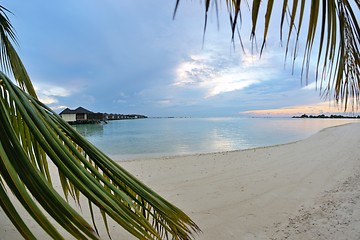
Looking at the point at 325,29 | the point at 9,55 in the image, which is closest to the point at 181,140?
the point at 9,55

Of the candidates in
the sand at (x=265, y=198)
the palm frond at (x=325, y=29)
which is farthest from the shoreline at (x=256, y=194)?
the palm frond at (x=325, y=29)

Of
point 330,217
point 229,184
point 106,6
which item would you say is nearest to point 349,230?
point 330,217

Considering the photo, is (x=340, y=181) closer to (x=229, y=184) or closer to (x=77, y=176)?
(x=229, y=184)

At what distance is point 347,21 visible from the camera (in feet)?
2.67

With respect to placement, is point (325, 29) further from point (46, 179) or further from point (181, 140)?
point (181, 140)

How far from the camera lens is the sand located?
2.90m

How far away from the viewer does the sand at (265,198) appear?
290cm

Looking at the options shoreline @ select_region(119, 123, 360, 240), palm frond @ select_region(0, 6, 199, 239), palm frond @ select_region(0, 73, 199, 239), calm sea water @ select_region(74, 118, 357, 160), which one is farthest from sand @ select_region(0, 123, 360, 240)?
calm sea water @ select_region(74, 118, 357, 160)

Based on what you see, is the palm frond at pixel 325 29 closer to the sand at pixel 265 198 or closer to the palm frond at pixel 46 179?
the palm frond at pixel 46 179

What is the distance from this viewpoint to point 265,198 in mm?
4164

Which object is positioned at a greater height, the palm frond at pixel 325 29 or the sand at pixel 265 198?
the palm frond at pixel 325 29

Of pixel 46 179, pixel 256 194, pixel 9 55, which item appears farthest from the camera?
pixel 256 194

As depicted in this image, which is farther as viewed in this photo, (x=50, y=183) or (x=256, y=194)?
(x=256, y=194)

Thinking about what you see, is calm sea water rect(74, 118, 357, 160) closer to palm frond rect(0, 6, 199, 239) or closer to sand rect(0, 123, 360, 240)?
sand rect(0, 123, 360, 240)
